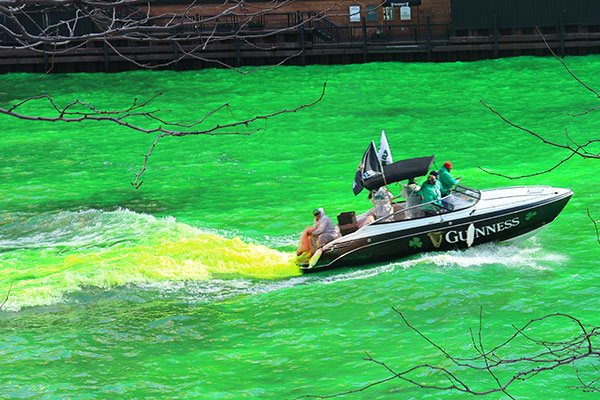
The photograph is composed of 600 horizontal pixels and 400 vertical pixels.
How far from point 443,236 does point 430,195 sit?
0.83 m

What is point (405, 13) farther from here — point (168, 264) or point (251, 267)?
point (168, 264)

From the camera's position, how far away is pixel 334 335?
1298 cm

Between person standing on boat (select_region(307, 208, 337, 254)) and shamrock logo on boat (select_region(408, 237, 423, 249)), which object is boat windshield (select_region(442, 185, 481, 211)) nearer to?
shamrock logo on boat (select_region(408, 237, 423, 249))

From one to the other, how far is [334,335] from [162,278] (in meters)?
4.88

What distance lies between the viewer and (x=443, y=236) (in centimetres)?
1592

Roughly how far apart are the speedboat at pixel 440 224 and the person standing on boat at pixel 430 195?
2cm

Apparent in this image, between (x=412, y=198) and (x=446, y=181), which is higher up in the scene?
(x=446, y=181)

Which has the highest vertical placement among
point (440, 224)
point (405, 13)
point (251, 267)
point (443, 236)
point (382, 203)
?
point (405, 13)

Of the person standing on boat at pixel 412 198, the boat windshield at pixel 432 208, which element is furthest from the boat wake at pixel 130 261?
the person standing on boat at pixel 412 198

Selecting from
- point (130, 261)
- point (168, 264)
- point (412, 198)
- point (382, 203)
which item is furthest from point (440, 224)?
point (130, 261)

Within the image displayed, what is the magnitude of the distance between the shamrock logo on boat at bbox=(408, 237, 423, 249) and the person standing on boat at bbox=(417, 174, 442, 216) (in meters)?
0.54

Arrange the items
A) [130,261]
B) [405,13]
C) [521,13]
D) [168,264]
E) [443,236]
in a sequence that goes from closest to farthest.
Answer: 1. [443,236]
2. [168,264]
3. [130,261]
4. [521,13]
5. [405,13]

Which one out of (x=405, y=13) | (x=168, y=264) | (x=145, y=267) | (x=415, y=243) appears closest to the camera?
(x=415, y=243)

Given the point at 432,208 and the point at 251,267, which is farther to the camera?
the point at 251,267
